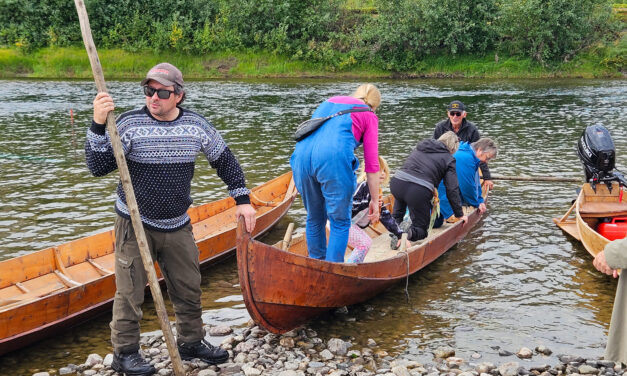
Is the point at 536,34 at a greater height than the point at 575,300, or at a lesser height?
greater

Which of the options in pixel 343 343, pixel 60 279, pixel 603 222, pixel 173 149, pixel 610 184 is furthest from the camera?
pixel 610 184

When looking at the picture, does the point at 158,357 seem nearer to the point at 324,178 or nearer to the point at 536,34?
the point at 324,178

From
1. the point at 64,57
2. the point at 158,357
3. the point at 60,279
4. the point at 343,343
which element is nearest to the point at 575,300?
the point at 343,343

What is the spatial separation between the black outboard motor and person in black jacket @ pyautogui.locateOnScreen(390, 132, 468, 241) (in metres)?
3.51

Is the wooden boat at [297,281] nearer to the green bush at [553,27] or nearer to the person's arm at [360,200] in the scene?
the person's arm at [360,200]

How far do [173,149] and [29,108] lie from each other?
80.7 feet

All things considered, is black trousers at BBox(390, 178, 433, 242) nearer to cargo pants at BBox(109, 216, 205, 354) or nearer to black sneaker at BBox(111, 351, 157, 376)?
cargo pants at BBox(109, 216, 205, 354)

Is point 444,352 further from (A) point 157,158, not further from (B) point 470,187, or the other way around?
(B) point 470,187

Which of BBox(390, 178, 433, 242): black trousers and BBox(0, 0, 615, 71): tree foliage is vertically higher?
BBox(0, 0, 615, 71): tree foliage

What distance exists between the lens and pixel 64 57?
4472 cm

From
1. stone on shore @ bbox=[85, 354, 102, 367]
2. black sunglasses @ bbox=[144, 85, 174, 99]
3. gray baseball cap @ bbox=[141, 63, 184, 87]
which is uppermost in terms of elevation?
gray baseball cap @ bbox=[141, 63, 184, 87]

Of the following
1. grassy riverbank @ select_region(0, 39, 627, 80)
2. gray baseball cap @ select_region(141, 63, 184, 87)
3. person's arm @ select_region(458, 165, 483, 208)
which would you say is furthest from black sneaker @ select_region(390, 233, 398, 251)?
grassy riverbank @ select_region(0, 39, 627, 80)

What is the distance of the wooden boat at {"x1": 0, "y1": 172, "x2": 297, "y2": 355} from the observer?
21.1ft

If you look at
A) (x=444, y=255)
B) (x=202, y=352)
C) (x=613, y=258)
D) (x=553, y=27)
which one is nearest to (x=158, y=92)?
(x=202, y=352)
